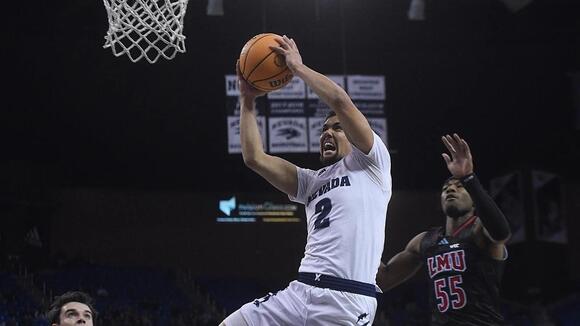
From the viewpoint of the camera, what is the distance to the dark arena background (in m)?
14.9

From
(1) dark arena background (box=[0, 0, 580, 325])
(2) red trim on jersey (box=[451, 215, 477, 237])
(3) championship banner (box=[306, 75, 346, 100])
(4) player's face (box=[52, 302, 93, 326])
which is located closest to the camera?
(4) player's face (box=[52, 302, 93, 326])

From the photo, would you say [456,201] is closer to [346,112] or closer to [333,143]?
[333,143]

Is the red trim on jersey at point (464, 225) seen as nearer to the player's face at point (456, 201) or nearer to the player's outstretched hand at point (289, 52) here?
the player's face at point (456, 201)

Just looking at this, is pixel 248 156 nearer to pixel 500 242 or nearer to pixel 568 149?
pixel 500 242

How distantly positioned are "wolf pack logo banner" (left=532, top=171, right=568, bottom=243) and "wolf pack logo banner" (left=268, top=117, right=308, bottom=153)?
5.72 meters

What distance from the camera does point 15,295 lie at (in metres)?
14.0

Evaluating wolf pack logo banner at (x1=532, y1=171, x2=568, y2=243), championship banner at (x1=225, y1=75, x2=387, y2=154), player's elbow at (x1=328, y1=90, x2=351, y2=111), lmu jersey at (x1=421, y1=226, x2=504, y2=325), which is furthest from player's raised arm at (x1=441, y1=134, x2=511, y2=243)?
wolf pack logo banner at (x1=532, y1=171, x2=568, y2=243)

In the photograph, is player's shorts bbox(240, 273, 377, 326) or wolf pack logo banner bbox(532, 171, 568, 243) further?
wolf pack logo banner bbox(532, 171, 568, 243)

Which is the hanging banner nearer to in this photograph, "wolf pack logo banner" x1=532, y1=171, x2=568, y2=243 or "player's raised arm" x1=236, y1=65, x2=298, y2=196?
"wolf pack logo banner" x1=532, y1=171, x2=568, y2=243

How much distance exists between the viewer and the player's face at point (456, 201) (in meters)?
5.18

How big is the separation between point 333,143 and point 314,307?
0.89 metres

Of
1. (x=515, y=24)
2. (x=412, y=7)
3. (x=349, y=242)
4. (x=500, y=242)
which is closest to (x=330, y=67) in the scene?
(x=412, y=7)

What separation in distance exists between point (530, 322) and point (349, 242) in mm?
13318

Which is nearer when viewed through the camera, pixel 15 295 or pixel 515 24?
pixel 15 295
